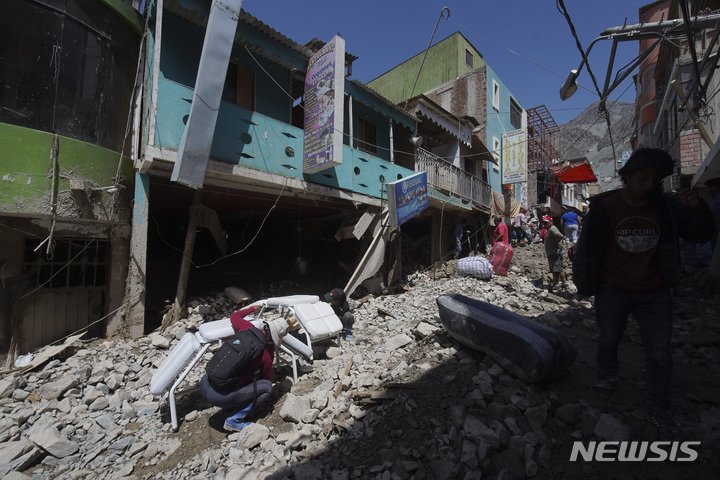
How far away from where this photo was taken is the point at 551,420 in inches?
104

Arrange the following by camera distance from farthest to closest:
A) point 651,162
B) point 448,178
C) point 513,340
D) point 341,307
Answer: point 448,178
point 341,307
point 513,340
point 651,162

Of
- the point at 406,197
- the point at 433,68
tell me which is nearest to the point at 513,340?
the point at 406,197

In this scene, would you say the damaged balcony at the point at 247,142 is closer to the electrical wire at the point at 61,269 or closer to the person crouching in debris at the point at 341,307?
the electrical wire at the point at 61,269

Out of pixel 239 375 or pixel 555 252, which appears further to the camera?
pixel 555 252

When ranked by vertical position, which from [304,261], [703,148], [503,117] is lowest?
[304,261]

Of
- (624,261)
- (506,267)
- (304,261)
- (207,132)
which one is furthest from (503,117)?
(624,261)

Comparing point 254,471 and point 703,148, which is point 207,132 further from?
point 703,148

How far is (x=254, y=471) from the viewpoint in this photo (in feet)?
9.40

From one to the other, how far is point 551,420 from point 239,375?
2860mm

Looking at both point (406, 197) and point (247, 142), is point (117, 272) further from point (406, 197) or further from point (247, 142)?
point (406, 197)

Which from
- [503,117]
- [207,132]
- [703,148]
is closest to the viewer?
[207,132]

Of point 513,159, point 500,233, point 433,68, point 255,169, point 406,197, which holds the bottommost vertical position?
point 500,233

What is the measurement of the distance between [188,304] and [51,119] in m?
3.80

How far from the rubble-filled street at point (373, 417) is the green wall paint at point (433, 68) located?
15.9 m
